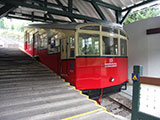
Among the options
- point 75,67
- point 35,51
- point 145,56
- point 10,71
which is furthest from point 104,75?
point 35,51

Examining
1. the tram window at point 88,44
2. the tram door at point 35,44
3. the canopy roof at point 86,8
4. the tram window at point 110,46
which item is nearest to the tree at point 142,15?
the canopy roof at point 86,8

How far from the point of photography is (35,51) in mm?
8578

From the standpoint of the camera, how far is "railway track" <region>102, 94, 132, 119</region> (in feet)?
21.9

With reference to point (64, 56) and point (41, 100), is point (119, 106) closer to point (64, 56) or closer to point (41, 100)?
point (64, 56)

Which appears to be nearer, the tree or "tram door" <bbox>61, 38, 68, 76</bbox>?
"tram door" <bbox>61, 38, 68, 76</bbox>

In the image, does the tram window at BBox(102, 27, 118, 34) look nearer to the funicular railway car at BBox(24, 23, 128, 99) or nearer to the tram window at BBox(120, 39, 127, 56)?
the funicular railway car at BBox(24, 23, 128, 99)

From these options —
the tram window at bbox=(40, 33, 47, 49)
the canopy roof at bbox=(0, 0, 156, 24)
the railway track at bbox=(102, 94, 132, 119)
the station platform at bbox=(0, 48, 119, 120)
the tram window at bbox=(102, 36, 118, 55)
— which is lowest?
the railway track at bbox=(102, 94, 132, 119)

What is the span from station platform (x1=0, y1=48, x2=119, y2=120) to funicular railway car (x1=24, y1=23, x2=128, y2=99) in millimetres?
634

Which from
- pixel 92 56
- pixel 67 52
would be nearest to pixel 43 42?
pixel 67 52

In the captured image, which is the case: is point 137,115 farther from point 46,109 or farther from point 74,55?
point 74,55

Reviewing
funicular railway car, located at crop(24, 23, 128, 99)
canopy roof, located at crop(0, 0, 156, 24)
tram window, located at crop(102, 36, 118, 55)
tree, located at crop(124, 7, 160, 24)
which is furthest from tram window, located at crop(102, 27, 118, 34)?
tree, located at crop(124, 7, 160, 24)

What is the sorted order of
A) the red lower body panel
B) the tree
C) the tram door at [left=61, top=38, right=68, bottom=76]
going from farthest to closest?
the tree < the tram door at [left=61, top=38, right=68, bottom=76] < the red lower body panel

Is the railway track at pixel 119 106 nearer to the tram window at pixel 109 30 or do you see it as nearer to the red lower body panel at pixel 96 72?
the red lower body panel at pixel 96 72

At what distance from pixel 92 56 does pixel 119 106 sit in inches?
170
